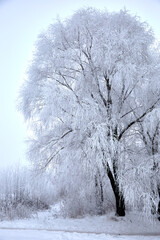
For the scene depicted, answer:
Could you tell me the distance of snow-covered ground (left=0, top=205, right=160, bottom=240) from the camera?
17.0 ft

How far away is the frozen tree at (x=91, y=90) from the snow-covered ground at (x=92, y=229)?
0.55 metres

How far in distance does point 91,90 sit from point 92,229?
4522 millimetres

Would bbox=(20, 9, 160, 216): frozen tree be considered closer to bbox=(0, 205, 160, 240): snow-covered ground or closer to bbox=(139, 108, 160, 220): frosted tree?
bbox=(0, 205, 160, 240): snow-covered ground

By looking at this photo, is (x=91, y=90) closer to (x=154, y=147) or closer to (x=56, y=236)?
(x=154, y=147)

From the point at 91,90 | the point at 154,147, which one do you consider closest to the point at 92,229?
the point at 154,147

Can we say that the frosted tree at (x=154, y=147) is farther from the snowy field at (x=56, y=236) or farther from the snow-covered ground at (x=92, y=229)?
the snowy field at (x=56, y=236)

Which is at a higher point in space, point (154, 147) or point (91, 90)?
point (91, 90)

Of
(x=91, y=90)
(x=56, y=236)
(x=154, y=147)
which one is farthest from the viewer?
(x=91, y=90)

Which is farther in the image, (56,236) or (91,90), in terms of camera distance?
(91,90)

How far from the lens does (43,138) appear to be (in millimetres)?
7480

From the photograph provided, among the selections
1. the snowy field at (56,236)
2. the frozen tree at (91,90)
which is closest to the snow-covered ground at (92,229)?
the snowy field at (56,236)

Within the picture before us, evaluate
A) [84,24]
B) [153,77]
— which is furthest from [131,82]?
[84,24]

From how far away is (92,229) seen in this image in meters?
6.37

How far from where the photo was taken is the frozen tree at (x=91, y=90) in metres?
6.24
